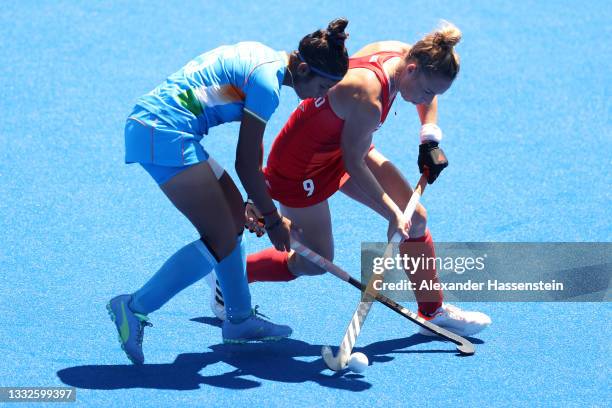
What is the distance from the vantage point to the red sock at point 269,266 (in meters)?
5.12

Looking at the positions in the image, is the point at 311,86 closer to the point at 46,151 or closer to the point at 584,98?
the point at 46,151

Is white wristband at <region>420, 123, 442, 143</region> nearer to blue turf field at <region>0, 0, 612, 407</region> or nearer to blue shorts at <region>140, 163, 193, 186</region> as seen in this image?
blue turf field at <region>0, 0, 612, 407</region>

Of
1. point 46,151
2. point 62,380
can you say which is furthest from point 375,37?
point 62,380

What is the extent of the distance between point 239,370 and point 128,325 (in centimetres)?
53

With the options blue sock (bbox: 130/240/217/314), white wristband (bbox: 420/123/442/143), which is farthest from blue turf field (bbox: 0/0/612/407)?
white wristband (bbox: 420/123/442/143)

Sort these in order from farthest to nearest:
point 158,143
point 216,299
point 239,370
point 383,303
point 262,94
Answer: point 216,299
point 383,303
point 239,370
point 158,143
point 262,94

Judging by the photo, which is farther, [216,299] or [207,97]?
[216,299]

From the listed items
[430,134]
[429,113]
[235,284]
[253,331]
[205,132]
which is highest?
[429,113]

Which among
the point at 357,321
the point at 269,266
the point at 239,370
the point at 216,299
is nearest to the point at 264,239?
the point at 269,266

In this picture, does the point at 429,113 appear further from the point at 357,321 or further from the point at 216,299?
the point at 216,299

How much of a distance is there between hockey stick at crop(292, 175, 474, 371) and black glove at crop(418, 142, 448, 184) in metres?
0.06

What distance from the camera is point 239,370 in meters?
4.57

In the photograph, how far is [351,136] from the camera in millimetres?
4461

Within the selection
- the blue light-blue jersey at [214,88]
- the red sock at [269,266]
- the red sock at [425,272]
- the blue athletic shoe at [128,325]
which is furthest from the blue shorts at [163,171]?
the red sock at [425,272]
